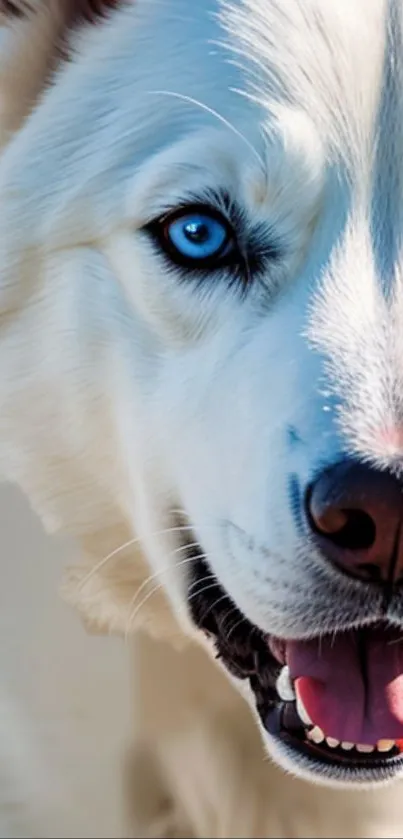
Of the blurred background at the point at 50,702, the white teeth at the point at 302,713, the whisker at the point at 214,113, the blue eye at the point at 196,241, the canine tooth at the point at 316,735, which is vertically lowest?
the blurred background at the point at 50,702

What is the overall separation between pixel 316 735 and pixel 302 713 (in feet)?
0.12

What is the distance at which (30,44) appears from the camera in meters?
2.18

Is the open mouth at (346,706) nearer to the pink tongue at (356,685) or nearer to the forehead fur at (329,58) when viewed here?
the pink tongue at (356,685)

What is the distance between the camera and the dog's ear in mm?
2166

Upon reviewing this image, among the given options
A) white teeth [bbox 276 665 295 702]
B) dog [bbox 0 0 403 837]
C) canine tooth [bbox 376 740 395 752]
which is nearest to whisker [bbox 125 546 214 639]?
dog [bbox 0 0 403 837]

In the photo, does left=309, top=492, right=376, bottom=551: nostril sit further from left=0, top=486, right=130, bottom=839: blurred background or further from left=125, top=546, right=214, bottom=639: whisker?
left=0, top=486, right=130, bottom=839: blurred background

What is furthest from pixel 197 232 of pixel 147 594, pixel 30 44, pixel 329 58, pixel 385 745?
pixel 385 745

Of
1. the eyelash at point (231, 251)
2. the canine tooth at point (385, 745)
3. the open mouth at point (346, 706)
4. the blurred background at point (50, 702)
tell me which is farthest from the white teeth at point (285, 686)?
the eyelash at point (231, 251)

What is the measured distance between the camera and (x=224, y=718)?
2.36m

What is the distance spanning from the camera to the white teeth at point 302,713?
1.84m

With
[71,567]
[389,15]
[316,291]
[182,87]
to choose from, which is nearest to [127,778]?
[71,567]

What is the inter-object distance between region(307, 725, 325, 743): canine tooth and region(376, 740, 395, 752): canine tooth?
8 centimetres

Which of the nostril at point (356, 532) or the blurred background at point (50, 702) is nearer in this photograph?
the nostril at point (356, 532)

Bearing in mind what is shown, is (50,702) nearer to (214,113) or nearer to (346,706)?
(346,706)
